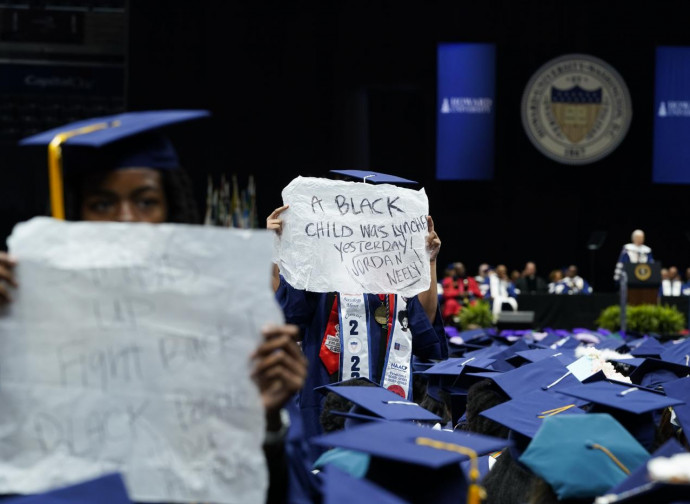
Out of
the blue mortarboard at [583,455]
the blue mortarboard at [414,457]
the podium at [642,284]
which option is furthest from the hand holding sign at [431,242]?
the podium at [642,284]

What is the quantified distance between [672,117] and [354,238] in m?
17.9

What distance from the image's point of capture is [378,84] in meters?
21.3

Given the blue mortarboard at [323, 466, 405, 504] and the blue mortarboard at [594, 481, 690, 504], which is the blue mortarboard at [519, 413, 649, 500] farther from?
the blue mortarboard at [323, 466, 405, 504]

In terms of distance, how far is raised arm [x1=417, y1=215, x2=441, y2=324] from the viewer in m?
4.13

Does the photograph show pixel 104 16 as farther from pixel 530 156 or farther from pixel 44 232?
pixel 44 232

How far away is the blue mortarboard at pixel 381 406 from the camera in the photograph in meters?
2.88

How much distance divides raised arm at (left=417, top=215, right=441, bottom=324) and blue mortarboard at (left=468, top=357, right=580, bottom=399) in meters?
0.52

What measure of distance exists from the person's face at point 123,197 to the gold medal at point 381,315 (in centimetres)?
A: 271

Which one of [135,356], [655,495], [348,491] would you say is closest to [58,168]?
[135,356]

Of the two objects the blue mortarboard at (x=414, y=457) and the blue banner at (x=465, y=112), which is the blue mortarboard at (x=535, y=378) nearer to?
the blue mortarboard at (x=414, y=457)

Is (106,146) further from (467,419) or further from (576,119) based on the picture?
(576,119)

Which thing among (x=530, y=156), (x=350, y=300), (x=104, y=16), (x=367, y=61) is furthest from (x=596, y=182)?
(x=350, y=300)

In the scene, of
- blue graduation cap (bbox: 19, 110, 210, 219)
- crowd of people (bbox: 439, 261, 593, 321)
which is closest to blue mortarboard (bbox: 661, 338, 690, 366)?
blue graduation cap (bbox: 19, 110, 210, 219)

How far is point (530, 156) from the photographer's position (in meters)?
22.1
